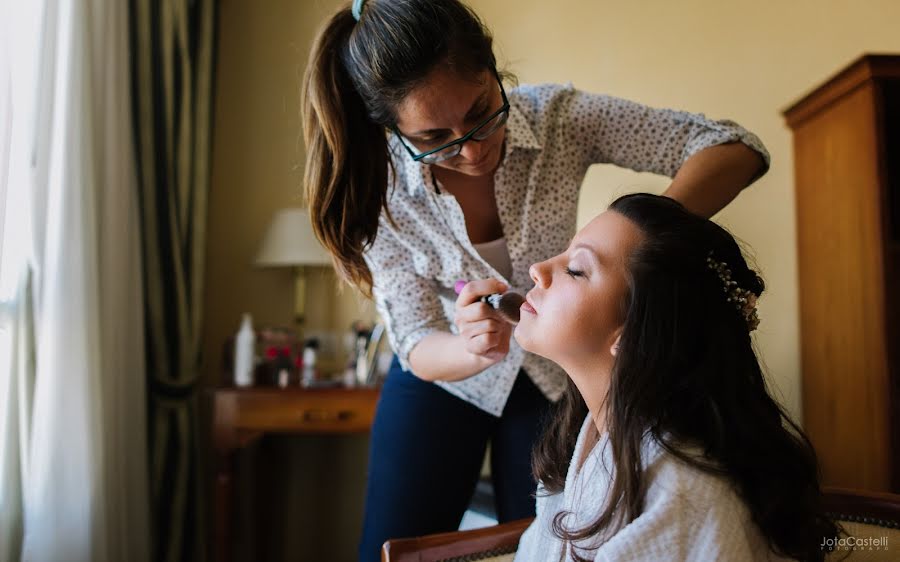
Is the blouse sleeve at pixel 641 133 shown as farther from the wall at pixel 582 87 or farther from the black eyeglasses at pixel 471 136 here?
the wall at pixel 582 87

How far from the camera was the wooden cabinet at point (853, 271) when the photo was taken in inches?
75.4

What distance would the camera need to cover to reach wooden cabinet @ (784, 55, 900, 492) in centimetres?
192

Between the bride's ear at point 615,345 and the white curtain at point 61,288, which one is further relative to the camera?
the white curtain at point 61,288

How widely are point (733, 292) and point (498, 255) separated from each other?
476 millimetres

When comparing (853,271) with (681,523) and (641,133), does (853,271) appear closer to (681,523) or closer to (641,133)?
(641,133)

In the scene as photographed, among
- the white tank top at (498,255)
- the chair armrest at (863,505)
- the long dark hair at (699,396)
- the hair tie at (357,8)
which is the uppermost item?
the hair tie at (357,8)

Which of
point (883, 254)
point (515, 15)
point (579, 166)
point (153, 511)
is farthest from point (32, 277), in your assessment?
point (883, 254)

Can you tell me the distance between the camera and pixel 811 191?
89.6 inches

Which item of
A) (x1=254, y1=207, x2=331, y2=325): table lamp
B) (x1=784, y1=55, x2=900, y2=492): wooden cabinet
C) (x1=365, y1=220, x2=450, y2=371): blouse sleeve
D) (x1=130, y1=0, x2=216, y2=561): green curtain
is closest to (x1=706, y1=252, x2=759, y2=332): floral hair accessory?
(x1=365, y1=220, x2=450, y2=371): blouse sleeve

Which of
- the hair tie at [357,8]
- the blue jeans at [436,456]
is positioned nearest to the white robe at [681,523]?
the blue jeans at [436,456]

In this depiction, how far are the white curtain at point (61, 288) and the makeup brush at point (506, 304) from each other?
1.05m

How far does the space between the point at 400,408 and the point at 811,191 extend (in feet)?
5.63

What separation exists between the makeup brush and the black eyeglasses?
223mm

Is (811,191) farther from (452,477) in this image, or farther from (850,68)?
(452,477)
